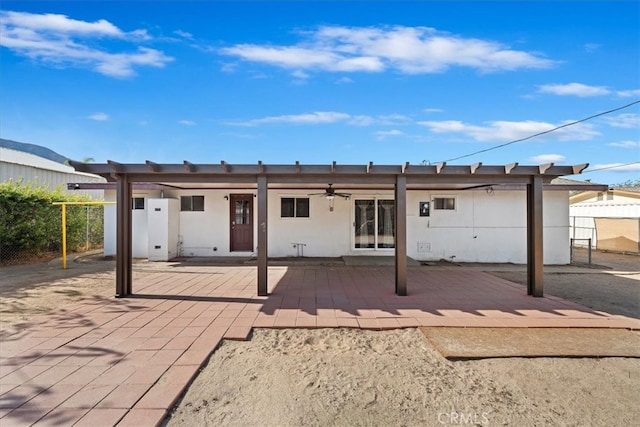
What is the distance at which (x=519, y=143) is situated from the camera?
18375 mm

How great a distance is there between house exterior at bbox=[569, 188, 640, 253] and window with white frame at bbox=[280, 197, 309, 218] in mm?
10678

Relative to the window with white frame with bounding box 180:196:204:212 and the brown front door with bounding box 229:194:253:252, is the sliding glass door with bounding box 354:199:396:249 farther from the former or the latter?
the window with white frame with bounding box 180:196:204:212

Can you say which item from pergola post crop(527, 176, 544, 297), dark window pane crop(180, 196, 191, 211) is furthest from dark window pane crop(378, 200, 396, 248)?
dark window pane crop(180, 196, 191, 211)

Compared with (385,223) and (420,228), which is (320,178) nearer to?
(385,223)

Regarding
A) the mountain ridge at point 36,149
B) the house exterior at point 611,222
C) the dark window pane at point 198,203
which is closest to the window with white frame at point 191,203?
the dark window pane at point 198,203

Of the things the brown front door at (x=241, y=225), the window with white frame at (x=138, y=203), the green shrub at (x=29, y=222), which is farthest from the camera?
Answer: the brown front door at (x=241, y=225)

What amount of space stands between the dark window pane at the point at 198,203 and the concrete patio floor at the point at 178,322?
3.37 metres

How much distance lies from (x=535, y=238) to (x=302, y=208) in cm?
682

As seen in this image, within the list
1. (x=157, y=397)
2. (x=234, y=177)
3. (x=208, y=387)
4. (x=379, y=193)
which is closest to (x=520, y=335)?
(x=208, y=387)

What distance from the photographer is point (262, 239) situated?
6.05m

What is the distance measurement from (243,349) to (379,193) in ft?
25.9

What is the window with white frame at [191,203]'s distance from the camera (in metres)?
11.2

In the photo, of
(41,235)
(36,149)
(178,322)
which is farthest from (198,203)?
(36,149)

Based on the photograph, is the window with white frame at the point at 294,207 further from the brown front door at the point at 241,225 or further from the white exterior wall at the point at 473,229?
the white exterior wall at the point at 473,229
